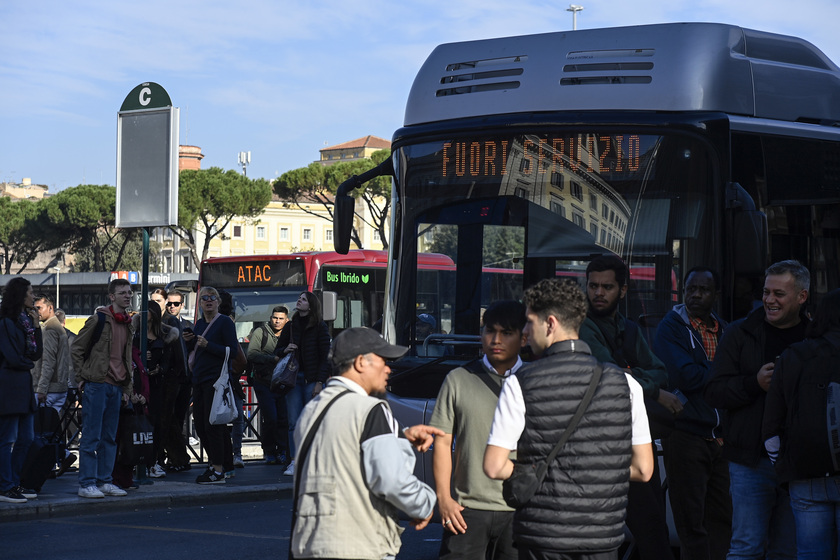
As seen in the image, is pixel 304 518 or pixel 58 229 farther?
pixel 58 229

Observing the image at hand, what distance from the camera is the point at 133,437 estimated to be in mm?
10656

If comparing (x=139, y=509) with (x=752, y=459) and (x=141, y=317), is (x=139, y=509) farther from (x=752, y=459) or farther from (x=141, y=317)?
(x=752, y=459)

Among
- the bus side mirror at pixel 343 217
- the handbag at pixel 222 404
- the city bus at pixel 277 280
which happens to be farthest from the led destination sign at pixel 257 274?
the bus side mirror at pixel 343 217

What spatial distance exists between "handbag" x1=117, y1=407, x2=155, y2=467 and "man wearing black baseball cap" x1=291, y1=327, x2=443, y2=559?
7073mm

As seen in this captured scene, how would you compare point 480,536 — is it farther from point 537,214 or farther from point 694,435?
point 537,214

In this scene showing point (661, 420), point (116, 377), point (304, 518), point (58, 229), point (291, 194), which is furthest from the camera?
point (58, 229)

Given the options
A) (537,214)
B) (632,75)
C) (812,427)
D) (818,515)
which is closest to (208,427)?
(537,214)

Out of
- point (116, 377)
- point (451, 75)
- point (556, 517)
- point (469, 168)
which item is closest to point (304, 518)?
point (556, 517)

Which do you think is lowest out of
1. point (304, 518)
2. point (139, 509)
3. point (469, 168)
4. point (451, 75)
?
point (139, 509)

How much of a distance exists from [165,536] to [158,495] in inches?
66.1

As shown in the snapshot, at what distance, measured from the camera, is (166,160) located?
37.2 feet

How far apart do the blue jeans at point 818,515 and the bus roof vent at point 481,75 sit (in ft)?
11.4

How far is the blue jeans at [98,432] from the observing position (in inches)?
400

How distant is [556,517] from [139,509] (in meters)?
7.19
